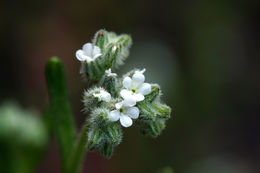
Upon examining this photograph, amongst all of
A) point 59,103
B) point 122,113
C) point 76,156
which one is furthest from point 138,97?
point 59,103

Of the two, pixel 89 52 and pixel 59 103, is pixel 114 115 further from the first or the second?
pixel 59 103

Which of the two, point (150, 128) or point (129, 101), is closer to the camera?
point (129, 101)

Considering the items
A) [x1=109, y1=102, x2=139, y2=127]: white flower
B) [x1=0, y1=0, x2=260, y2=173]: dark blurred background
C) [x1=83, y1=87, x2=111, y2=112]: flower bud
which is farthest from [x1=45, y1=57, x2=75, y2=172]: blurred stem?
[x1=0, y1=0, x2=260, y2=173]: dark blurred background

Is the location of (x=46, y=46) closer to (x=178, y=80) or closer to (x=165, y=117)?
(x=178, y=80)

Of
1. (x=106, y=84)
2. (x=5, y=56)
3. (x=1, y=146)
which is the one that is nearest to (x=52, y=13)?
(x=5, y=56)

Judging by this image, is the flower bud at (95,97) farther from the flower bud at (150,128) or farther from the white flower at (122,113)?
the flower bud at (150,128)

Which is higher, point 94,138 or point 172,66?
point 172,66

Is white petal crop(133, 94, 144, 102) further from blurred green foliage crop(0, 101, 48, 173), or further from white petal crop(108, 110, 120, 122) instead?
blurred green foliage crop(0, 101, 48, 173)

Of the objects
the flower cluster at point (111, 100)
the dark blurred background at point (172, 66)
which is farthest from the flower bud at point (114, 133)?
the dark blurred background at point (172, 66)
